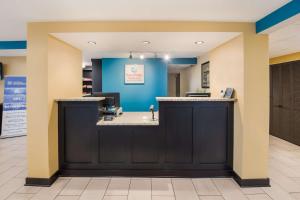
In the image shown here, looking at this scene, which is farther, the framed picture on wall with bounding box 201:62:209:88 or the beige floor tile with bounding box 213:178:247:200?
the framed picture on wall with bounding box 201:62:209:88

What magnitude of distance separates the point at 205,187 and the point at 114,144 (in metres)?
1.55

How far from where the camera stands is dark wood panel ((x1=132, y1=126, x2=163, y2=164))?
3570mm

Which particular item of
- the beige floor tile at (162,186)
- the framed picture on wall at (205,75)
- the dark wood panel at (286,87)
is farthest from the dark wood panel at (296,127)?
the beige floor tile at (162,186)

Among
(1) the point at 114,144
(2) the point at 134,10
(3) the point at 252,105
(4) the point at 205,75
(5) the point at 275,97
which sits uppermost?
(2) the point at 134,10

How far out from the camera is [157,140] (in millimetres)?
3572

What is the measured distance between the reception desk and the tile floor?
173mm

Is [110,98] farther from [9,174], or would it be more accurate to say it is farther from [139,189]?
[9,174]

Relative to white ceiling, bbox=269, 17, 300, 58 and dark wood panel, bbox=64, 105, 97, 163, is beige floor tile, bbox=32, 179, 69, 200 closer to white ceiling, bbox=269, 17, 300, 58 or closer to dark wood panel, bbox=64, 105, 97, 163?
dark wood panel, bbox=64, 105, 97, 163

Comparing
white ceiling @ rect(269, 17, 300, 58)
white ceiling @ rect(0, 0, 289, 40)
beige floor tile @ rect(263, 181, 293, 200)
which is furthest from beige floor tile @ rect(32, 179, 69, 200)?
white ceiling @ rect(269, 17, 300, 58)

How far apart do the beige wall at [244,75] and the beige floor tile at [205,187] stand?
0.49 meters

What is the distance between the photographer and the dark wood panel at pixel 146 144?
357cm

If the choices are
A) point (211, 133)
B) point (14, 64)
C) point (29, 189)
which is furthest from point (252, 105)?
point (14, 64)

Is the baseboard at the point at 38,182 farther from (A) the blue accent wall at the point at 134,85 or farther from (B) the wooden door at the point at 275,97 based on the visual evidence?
(B) the wooden door at the point at 275,97

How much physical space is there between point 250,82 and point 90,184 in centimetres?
283
